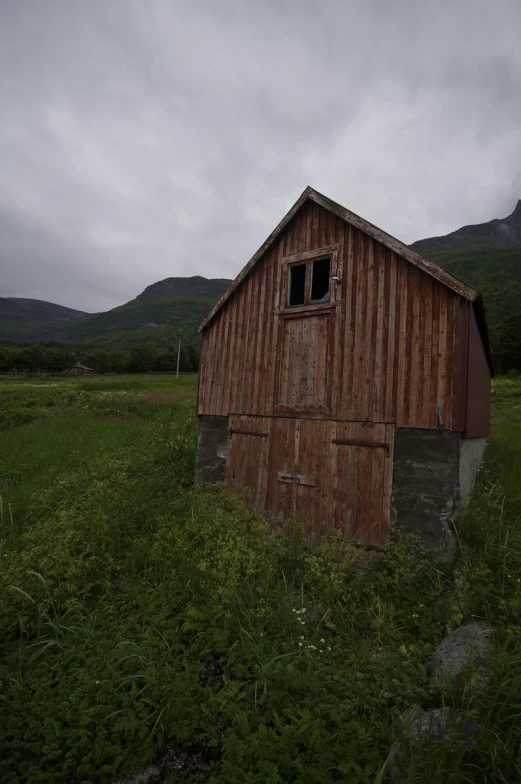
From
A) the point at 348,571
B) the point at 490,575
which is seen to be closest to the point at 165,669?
the point at 348,571

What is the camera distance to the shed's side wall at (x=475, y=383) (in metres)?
7.55

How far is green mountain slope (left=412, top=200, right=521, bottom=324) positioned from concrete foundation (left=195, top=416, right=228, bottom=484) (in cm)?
6294

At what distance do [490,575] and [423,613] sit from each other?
4.46 ft

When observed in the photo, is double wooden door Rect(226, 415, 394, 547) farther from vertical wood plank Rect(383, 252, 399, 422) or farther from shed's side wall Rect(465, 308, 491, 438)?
shed's side wall Rect(465, 308, 491, 438)

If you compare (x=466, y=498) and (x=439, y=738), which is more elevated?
(x=466, y=498)

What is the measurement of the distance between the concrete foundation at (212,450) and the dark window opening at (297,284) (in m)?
3.29

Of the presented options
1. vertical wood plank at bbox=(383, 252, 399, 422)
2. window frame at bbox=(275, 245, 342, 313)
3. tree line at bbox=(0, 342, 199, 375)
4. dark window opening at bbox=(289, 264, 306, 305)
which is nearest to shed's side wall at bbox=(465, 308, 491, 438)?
vertical wood plank at bbox=(383, 252, 399, 422)

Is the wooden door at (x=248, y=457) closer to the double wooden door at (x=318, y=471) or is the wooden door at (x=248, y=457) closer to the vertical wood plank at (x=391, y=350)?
the double wooden door at (x=318, y=471)

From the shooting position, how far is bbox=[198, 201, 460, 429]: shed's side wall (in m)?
6.93

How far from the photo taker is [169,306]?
199000 mm

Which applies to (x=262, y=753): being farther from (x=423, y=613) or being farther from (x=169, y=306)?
(x=169, y=306)

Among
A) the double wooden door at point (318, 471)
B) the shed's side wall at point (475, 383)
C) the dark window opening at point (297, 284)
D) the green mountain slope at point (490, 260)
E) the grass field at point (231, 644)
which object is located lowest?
the grass field at point (231, 644)

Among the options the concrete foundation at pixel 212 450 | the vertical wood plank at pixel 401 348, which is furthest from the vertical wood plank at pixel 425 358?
the concrete foundation at pixel 212 450

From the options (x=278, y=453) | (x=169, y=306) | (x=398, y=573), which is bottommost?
(x=398, y=573)
